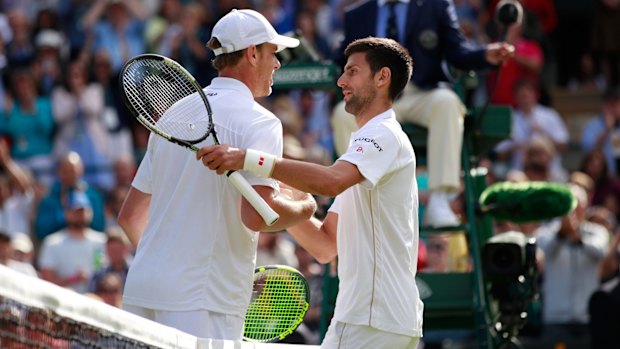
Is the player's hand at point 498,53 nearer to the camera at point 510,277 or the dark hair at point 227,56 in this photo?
the camera at point 510,277

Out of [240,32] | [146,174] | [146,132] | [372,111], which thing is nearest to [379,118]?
[372,111]

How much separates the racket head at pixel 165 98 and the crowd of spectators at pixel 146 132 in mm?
5764

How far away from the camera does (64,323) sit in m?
5.09

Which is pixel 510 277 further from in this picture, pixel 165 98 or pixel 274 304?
pixel 165 98

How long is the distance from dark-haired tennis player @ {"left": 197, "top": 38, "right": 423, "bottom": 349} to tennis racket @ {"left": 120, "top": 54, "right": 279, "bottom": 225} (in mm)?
167

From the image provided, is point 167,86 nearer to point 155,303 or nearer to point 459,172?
point 155,303

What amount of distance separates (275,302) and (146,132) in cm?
964

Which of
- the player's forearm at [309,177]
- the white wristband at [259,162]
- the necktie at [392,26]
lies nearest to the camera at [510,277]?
the necktie at [392,26]

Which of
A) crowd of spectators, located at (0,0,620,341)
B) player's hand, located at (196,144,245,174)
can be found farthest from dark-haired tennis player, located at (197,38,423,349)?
crowd of spectators, located at (0,0,620,341)

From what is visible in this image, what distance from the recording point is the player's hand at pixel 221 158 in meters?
5.70

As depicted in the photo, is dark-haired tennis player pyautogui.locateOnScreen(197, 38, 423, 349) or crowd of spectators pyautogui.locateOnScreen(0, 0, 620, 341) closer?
dark-haired tennis player pyautogui.locateOnScreen(197, 38, 423, 349)

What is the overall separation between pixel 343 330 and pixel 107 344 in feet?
3.48

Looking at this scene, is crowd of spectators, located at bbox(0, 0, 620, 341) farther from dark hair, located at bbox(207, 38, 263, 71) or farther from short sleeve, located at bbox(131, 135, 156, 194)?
dark hair, located at bbox(207, 38, 263, 71)

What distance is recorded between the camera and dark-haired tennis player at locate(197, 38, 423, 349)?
19.0 ft
